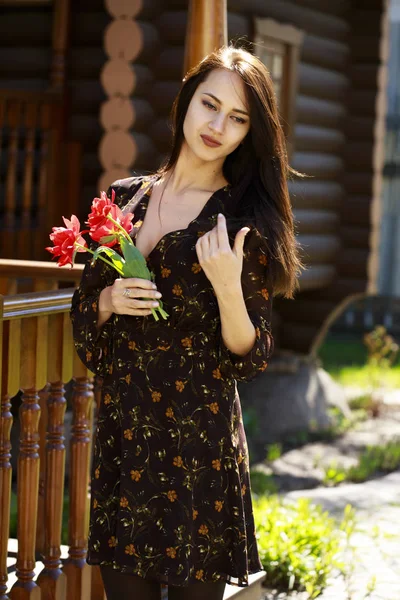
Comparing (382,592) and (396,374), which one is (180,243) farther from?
(396,374)

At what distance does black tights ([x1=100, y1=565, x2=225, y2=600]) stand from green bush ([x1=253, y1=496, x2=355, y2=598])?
1.96 m

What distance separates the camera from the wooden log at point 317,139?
9797 millimetres

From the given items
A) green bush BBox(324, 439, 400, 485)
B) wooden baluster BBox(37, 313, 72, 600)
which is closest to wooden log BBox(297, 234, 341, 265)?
green bush BBox(324, 439, 400, 485)

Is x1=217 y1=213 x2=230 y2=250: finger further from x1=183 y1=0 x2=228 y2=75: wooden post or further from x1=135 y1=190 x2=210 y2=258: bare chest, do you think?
x1=183 y1=0 x2=228 y2=75: wooden post

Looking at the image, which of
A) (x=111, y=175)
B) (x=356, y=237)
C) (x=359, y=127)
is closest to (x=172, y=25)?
(x=111, y=175)

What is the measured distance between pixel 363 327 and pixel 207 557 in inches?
540

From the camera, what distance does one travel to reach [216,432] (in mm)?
2963

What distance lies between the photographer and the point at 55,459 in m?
3.71

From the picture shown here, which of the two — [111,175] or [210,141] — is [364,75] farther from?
[210,141]

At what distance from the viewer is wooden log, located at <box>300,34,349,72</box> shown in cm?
992

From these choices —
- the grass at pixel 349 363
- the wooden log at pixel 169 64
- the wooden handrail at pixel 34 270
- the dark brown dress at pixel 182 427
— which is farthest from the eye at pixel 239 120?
the grass at pixel 349 363

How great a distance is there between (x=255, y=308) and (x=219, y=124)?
53cm

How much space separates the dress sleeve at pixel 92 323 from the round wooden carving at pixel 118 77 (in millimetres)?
5025

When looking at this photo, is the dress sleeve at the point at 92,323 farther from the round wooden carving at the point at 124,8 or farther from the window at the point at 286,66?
the window at the point at 286,66
